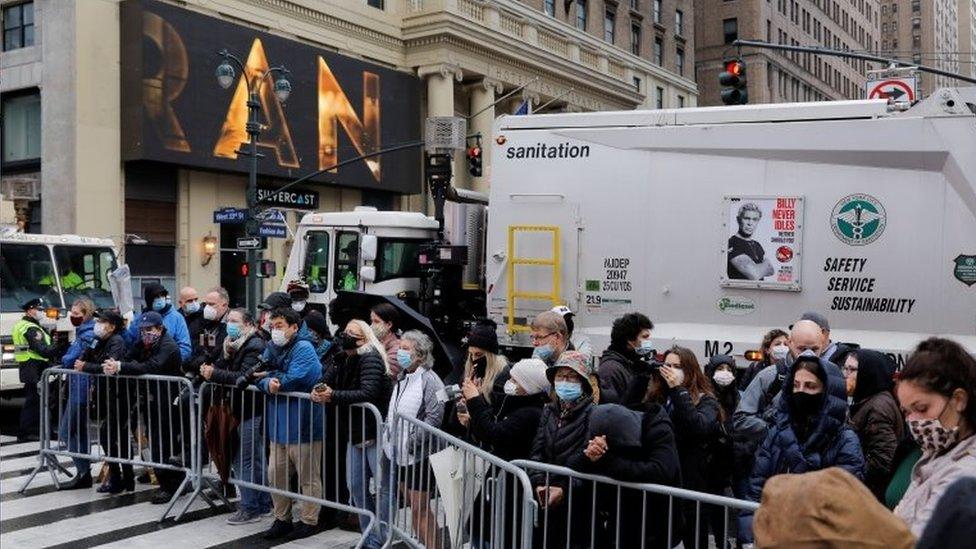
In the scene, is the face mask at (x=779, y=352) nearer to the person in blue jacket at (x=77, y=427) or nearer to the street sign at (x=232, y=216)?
the person in blue jacket at (x=77, y=427)

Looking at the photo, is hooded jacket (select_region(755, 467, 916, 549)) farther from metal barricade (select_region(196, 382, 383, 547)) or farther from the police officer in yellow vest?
the police officer in yellow vest

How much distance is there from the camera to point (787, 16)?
249ft

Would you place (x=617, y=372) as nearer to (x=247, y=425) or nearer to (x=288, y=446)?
(x=288, y=446)

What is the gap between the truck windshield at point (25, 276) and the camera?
45.4 ft

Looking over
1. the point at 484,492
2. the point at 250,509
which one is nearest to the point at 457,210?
the point at 250,509

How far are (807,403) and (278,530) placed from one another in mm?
4389

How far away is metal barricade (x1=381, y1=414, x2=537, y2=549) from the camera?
211 inches

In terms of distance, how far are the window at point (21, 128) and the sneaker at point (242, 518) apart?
2136 cm

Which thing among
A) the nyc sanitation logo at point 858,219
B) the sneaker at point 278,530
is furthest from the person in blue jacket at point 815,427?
the nyc sanitation logo at point 858,219

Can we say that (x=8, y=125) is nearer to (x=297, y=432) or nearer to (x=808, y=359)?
(x=297, y=432)

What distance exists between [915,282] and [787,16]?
72049 mm

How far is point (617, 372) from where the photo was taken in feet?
20.4

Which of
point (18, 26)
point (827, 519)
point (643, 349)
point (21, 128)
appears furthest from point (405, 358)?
point (18, 26)

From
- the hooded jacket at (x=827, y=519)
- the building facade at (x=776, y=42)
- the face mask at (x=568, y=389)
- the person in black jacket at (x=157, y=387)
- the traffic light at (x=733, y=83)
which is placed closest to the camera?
the hooded jacket at (x=827, y=519)
